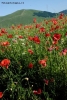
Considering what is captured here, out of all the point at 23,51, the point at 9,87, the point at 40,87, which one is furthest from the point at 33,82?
the point at 23,51

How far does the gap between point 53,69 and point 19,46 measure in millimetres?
1208

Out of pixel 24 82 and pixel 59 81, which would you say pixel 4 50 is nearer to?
pixel 24 82

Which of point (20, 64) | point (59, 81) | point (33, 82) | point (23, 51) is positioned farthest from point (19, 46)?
point (59, 81)

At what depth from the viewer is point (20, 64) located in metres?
4.48

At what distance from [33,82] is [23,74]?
0.64ft

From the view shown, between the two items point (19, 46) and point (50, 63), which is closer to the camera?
point (50, 63)

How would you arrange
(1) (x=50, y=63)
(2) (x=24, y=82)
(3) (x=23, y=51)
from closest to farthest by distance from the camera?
(1) (x=50, y=63), (2) (x=24, y=82), (3) (x=23, y=51)

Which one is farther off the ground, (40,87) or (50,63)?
(50,63)

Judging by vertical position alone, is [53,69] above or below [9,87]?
above

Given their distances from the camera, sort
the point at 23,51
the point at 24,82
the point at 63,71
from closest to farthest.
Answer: the point at 63,71, the point at 24,82, the point at 23,51

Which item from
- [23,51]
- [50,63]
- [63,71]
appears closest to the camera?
[63,71]

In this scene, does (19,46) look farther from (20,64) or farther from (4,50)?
(20,64)

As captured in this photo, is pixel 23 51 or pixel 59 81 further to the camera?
pixel 23 51

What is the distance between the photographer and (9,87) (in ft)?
13.3
